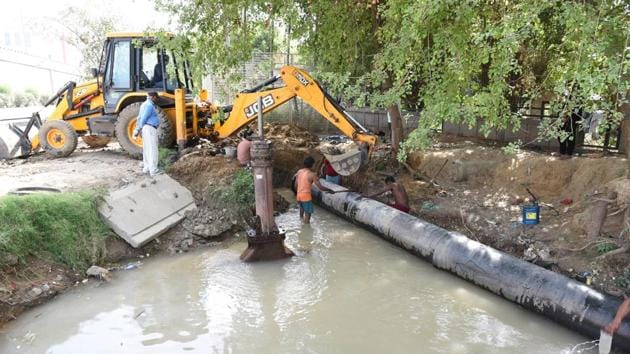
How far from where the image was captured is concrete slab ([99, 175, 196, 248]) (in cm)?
752

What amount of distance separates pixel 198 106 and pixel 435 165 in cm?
567

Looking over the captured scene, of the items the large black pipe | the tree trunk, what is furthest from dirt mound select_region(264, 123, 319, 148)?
the large black pipe

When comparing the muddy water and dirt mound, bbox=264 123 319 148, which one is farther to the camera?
dirt mound, bbox=264 123 319 148

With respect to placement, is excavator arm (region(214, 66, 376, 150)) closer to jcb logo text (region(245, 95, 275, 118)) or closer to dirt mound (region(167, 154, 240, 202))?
jcb logo text (region(245, 95, 275, 118))

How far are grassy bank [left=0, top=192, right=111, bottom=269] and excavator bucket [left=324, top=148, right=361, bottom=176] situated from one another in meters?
4.40

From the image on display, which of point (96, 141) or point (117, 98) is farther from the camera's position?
point (96, 141)

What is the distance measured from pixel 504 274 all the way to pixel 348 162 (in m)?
4.11

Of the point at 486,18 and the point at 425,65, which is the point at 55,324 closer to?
the point at 425,65

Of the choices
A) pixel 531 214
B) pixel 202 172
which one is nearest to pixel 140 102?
pixel 202 172

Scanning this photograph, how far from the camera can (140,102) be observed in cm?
1036

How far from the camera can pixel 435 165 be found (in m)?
10.9

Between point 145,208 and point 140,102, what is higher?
point 140,102

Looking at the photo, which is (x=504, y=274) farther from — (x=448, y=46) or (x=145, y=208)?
(x=145, y=208)

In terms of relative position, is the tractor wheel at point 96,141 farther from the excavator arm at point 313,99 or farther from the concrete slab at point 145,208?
the excavator arm at point 313,99
